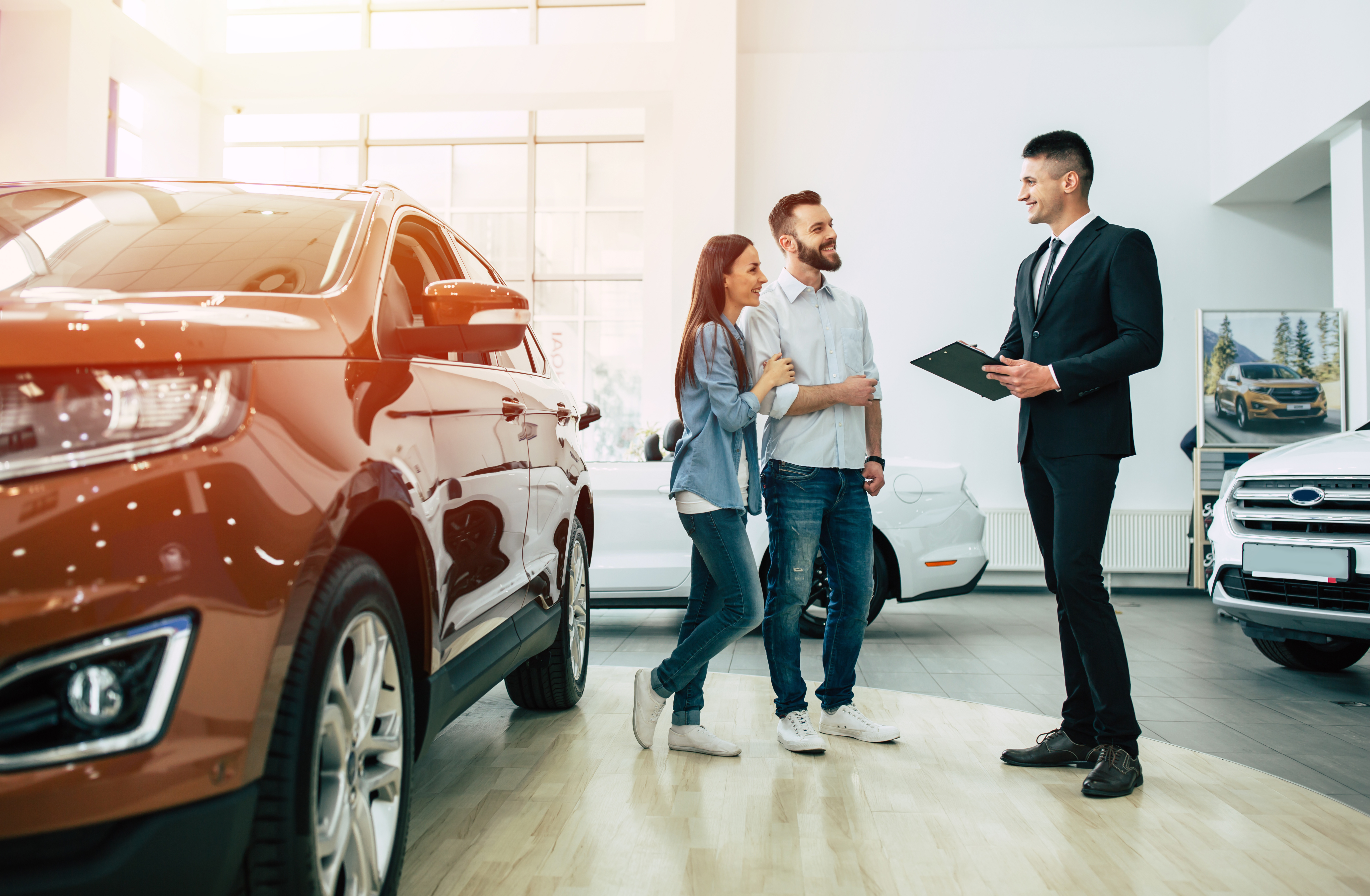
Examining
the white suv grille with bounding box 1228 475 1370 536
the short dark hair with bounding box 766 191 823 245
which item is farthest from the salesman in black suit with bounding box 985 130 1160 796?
the white suv grille with bounding box 1228 475 1370 536

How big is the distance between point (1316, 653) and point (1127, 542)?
3.63m

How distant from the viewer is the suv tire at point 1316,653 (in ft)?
14.2

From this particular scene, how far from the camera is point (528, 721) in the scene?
3270 mm

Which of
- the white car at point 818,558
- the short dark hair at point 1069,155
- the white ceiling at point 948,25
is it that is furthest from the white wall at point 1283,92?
the short dark hair at point 1069,155

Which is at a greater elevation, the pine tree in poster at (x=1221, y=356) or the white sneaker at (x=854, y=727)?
the pine tree in poster at (x=1221, y=356)

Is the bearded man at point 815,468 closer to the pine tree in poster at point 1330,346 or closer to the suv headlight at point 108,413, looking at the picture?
the suv headlight at point 108,413

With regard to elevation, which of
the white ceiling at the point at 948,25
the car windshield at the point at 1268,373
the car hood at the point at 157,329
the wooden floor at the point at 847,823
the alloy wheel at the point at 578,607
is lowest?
the wooden floor at the point at 847,823

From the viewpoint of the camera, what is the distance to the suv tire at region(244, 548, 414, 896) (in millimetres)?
1210

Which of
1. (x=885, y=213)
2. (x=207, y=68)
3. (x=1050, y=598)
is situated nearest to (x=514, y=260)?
(x=207, y=68)

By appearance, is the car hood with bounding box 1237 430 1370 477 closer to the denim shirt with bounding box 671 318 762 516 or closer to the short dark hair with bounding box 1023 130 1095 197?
the short dark hair with bounding box 1023 130 1095 197

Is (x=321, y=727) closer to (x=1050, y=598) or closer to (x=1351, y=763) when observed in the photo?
(x=1351, y=763)

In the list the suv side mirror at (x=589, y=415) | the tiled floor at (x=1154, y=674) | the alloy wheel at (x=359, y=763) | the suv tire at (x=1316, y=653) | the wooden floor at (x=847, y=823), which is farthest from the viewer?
the suv tire at (x=1316, y=653)

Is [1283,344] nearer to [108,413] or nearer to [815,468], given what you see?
[815,468]

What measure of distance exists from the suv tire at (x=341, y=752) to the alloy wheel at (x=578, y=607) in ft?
5.03
